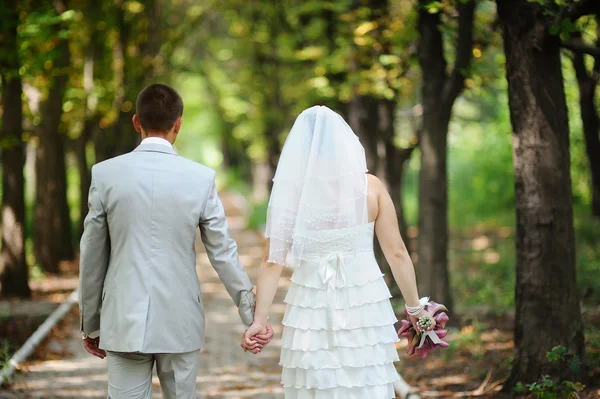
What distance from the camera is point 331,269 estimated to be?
15.6 ft

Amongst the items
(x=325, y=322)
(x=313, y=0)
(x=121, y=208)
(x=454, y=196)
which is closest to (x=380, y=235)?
(x=325, y=322)

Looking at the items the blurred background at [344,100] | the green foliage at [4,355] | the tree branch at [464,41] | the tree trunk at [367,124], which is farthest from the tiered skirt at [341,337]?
the tree trunk at [367,124]

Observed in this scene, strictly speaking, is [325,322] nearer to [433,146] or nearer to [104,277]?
[104,277]

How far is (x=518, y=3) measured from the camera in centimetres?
656

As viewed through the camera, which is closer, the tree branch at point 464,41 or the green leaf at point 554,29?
the green leaf at point 554,29

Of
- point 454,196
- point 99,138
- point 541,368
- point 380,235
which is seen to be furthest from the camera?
point 454,196

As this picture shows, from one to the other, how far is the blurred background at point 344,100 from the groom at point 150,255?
329cm

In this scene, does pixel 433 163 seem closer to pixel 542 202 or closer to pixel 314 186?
pixel 542 202

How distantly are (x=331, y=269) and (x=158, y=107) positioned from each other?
141 cm

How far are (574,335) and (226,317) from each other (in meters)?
7.26

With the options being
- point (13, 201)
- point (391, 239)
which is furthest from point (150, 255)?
point (13, 201)

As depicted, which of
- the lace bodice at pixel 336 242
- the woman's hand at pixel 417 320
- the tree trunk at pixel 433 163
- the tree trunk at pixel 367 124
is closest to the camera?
the lace bodice at pixel 336 242

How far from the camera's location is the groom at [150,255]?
4469 millimetres

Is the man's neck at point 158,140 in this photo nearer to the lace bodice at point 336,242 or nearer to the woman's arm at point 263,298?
the woman's arm at point 263,298
